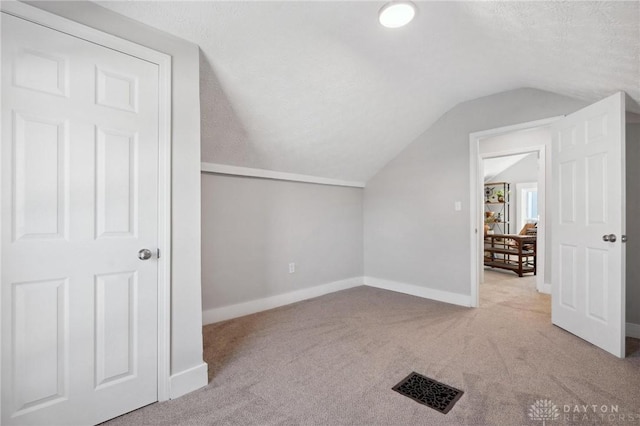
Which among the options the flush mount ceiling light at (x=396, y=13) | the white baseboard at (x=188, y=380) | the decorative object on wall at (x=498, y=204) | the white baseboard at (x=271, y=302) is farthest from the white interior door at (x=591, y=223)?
the decorative object on wall at (x=498, y=204)

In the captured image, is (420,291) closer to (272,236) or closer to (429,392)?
(272,236)

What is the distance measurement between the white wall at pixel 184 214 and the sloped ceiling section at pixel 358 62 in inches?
4.6

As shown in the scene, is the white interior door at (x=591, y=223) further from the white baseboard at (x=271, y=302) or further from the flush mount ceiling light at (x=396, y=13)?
the white baseboard at (x=271, y=302)

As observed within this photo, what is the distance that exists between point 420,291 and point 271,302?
191 centimetres

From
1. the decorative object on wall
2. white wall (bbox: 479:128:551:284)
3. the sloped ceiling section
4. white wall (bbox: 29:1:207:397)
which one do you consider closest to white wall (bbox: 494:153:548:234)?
the decorative object on wall

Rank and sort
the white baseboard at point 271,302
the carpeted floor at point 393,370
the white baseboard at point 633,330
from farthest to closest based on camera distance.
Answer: the white baseboard at point 271,302 → the white baseboard at point 633,330 → the carpeted floor at point 393,370

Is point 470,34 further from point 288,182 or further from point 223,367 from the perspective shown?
point 223,367

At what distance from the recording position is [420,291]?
3947 mm

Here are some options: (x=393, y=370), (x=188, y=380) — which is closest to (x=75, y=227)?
(x=188, y=380)

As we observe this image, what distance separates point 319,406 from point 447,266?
2.57 m

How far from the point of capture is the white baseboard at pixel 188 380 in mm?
1813

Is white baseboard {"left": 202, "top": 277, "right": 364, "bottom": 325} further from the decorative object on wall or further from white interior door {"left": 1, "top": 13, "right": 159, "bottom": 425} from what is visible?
the decorative object on wall

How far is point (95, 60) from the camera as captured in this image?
159 centimetres

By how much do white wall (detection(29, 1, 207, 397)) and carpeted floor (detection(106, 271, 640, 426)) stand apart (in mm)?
195
